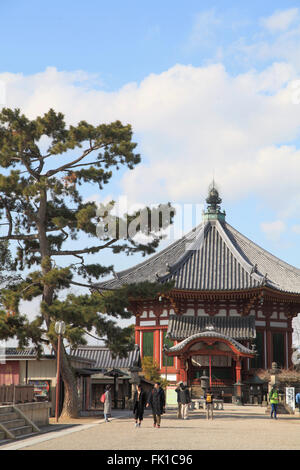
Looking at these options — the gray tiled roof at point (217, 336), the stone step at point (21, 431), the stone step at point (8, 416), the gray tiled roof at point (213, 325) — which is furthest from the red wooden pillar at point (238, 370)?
the stone step at point (8, 416)

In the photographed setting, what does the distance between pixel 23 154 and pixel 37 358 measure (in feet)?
27.8

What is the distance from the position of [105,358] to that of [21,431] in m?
23.9

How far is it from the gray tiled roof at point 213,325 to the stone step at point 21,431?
24.4 metres

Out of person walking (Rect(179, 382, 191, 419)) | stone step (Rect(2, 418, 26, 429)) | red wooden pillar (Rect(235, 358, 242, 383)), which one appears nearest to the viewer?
stone step (Rect(2, 418, 26, 429))

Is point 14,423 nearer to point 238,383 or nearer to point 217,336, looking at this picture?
point 217,336

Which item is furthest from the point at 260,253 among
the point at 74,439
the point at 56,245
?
the point at 74,439

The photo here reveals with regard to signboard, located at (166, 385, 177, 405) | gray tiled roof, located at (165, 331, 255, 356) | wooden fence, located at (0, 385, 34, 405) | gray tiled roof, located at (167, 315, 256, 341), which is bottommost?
signboard, located at (166, 385, 177, 405)

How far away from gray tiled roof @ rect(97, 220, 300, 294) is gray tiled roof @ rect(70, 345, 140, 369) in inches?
187

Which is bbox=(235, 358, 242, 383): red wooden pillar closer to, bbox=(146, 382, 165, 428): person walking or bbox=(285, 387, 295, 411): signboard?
bbox=(285, 387, 295, 411): signboard

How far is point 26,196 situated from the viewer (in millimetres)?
26891

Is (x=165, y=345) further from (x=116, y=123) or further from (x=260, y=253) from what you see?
(x=116, y=123)

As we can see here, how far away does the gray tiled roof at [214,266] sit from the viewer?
4575 cm

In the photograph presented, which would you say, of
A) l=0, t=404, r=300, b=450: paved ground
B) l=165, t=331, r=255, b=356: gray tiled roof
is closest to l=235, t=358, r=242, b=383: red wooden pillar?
l=165, t=331, r=255, b=356: gray tiled roof

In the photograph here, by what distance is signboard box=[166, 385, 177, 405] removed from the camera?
43031 mm
